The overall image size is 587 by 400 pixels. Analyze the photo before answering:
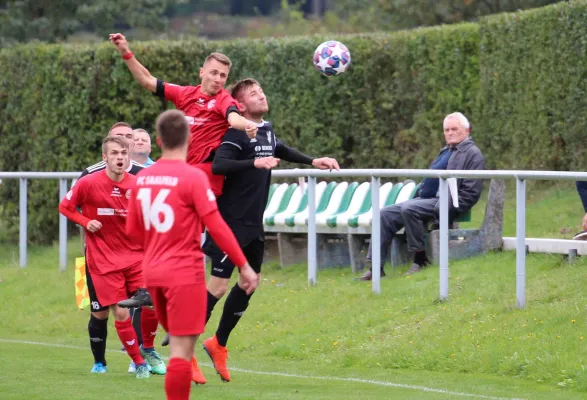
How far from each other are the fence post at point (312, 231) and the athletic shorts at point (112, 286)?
3554mm

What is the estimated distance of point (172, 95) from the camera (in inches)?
389

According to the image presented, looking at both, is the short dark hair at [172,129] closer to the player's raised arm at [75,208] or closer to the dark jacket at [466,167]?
the player's raised arm at [75,208]

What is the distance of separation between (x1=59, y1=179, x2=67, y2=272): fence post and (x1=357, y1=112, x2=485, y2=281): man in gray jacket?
184 inches

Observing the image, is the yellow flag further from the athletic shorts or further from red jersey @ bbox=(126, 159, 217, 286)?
red jersey @ bbox=(126, 159, 217, 286)

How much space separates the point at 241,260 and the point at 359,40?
42.0 feet

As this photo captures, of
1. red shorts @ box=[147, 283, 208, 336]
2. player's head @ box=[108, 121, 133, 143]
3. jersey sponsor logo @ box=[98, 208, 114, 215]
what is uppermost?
player's head @ box=[108, 121, 133, 143]

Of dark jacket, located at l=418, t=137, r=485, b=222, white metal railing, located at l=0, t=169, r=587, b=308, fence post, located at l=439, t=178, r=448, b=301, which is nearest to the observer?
white metal railing, located at l=0, t=169, r=587, b=308

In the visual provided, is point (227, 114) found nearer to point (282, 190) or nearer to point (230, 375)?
point (230, 375)

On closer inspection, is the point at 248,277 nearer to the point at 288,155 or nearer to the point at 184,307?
the point at 184,307

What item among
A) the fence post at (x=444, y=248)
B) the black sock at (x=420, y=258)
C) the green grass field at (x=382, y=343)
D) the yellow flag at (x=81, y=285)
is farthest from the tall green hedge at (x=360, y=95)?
the yellow flag at (x=81, y=285)

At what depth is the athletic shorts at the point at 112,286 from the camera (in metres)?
10.3

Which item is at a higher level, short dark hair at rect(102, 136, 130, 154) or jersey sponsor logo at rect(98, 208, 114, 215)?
short dark hair at rect(102, 136, 130, 154)

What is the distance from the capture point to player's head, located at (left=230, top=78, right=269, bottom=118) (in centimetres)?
972

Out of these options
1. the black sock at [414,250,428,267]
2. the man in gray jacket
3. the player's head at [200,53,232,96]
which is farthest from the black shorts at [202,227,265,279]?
the black sock at [414,250,428,267]
